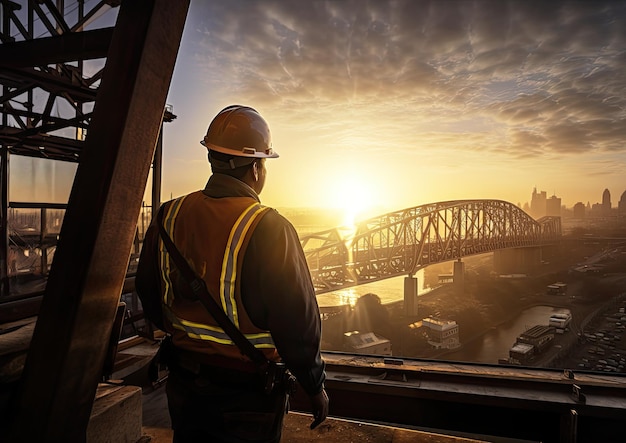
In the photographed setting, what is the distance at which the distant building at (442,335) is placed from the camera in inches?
1314

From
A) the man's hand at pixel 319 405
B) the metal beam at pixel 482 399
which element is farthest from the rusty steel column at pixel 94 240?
the metal beam at pixel 482 399

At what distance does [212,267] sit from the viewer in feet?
5.32

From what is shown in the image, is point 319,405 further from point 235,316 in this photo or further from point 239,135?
point 239,135

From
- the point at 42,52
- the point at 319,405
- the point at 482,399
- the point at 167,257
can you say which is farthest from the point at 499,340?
the point at 42,52

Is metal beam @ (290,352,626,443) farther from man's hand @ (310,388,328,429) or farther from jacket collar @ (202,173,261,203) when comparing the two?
jacket collar @ (202,173,261,203)

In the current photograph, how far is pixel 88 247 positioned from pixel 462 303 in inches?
2286

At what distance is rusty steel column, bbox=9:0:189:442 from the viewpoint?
1.43 m

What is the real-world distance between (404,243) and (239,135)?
48.9m

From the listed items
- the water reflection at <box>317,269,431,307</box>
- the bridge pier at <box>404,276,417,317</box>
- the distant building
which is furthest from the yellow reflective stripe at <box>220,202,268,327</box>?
the water reflection at <box>317,269,431,307</box>

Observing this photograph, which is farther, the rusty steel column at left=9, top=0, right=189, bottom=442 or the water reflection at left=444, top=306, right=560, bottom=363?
the water reflection at left=444, top=306, right=560, bottom=363

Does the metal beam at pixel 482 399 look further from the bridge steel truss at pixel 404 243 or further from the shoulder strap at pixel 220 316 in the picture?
the bridge steel truss at pixel 404 243

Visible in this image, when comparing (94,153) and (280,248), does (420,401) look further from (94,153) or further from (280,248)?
(94,153)

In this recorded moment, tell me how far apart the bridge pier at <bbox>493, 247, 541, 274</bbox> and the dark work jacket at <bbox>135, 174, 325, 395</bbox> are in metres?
86.3

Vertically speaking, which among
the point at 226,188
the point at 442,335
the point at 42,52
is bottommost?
the point at 442,335
